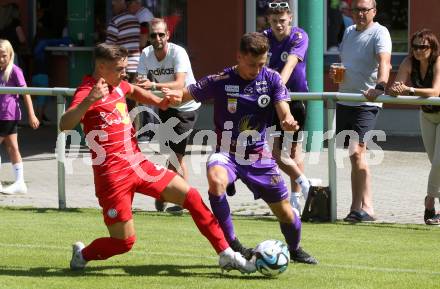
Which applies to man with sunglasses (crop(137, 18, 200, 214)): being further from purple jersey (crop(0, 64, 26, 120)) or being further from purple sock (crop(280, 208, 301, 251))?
purple sock (crop(280, 208, 301, 251))

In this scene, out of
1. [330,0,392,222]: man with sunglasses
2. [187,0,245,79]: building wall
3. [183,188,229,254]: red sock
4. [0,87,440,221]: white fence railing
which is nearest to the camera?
[183,188,229,254]: red sock

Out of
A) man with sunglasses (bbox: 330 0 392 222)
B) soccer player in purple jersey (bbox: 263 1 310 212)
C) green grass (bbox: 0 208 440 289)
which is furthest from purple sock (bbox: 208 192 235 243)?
man with sunglasses (bbox: 330 0 392 222)

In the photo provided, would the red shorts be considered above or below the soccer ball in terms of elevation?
above

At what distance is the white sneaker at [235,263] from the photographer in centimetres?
857

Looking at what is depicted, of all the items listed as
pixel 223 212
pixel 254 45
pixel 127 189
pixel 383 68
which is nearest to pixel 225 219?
pixel 223 212

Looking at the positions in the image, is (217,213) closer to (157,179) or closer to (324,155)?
(157,179)

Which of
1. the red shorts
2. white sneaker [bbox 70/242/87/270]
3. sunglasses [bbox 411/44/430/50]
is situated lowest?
white sneaker [bbox 70/242/87/270]

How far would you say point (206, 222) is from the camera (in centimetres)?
872

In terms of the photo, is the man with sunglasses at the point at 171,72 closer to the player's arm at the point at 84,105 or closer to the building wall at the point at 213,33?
the player's arm at the point at 84,105

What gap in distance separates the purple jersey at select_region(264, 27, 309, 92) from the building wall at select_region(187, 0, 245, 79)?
8696 millimetres

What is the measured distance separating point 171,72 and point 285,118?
4023 millimetres

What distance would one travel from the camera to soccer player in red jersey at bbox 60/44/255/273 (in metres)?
8.76

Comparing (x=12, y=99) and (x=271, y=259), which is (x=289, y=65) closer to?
(x=271, y=259)

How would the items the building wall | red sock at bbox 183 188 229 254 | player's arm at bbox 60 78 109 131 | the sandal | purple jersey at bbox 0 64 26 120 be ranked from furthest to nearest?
the building wall < purple jersey at bbox 0 64 26 120 < the sandal < red sock at bbox 183 188 229 254 < player's arm at bbox 60 78 109 131
